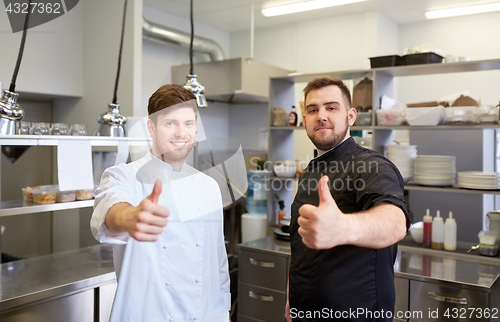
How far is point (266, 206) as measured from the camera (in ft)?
10.5

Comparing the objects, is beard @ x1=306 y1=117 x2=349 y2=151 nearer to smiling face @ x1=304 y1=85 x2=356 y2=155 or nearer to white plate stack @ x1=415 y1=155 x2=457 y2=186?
smiling face @ x1=304 y1=85 x2=356 y2=155

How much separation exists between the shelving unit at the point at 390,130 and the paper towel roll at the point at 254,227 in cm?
7

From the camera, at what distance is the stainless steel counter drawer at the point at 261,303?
2.54 m

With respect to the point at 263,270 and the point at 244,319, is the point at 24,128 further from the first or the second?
the point at 244,319

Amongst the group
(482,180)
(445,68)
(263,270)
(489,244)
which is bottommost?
(263,270)

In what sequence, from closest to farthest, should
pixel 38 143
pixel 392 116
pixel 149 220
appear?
1. pixel 149 220
2. pixel 38 143
3. pixel 392 116

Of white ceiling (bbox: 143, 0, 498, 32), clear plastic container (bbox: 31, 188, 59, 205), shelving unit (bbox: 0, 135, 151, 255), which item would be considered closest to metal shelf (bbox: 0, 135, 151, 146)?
shelving unit (bbox: 0, 135, 151, 255)

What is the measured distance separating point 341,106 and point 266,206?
1.95m

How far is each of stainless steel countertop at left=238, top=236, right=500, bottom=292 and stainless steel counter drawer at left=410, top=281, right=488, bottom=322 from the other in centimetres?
3

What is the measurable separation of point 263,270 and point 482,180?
4.52ft

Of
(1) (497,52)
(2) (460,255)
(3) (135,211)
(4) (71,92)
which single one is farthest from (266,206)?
(1) (497,52)

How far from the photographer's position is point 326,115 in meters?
1.32

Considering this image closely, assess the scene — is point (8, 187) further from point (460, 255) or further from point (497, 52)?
point (497, 52)

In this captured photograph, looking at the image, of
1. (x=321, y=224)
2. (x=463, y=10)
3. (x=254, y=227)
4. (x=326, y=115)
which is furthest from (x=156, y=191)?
(x=463, y=10)
